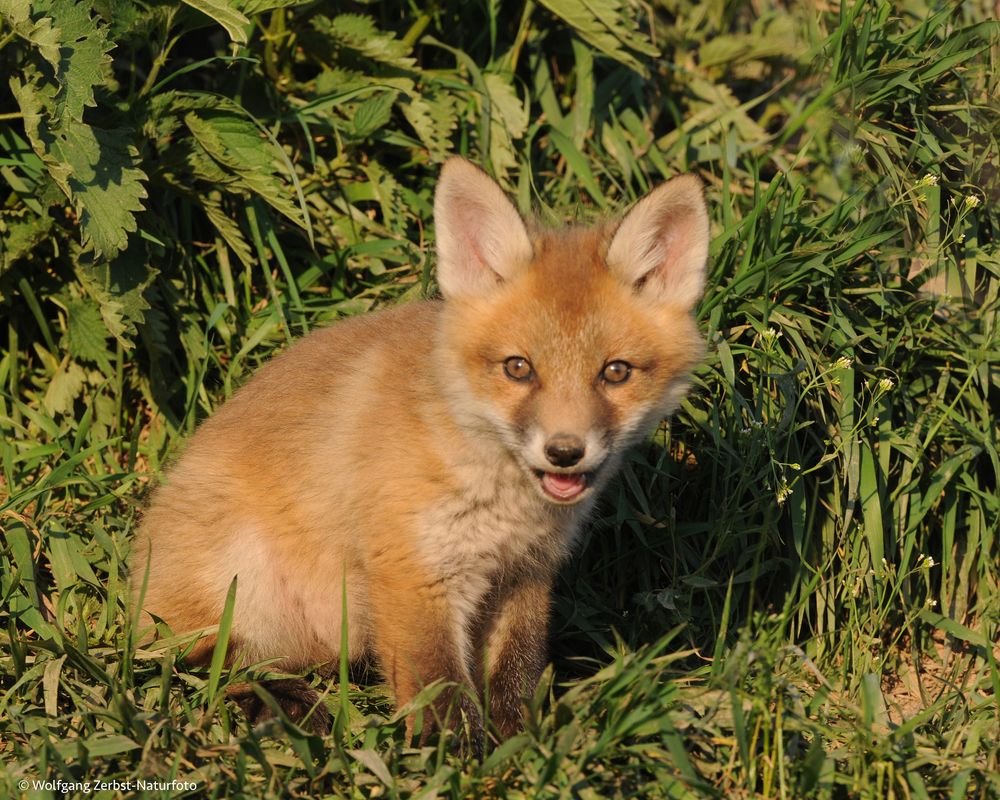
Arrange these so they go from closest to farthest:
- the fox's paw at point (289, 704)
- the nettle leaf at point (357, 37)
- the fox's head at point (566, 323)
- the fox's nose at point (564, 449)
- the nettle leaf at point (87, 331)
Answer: the fox's nose at point (564, 449)
the fox's head at point (566, 323)
the fox's paw at point (289, 704)
the nettle leaf at point (87, 331)
the nettle leaf at point (357, 37)

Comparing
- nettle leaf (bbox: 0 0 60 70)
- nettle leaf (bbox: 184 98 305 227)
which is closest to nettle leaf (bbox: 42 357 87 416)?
nettle leaf (bbox: 184 98 305 227)

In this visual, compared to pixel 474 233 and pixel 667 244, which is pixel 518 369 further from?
pixel 667 244

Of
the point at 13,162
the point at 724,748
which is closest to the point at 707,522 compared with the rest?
the point at 724,748

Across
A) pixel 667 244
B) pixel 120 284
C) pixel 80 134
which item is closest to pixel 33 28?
pixel 80 134

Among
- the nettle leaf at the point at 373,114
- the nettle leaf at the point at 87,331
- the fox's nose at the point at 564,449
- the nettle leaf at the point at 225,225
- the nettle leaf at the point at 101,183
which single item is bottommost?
the fox's nose at the point at 564,449

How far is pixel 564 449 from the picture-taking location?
2596mm

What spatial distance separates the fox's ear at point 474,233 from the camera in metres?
2.84

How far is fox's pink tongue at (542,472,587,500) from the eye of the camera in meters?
2.74

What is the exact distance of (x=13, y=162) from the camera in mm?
3754

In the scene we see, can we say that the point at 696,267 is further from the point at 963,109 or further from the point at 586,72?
the point at 586,72

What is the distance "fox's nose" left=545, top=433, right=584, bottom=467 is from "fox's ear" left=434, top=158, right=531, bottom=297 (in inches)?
20.7

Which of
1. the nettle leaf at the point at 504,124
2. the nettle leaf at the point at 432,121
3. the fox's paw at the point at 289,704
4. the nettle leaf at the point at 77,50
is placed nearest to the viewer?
the fox's paw at the point at 289,704

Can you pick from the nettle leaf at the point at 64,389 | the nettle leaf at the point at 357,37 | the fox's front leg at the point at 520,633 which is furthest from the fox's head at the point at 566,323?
the nettle leaf at the point at 64,389

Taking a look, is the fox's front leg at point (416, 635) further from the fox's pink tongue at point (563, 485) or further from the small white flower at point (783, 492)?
the small white flower at point (783, 492)
